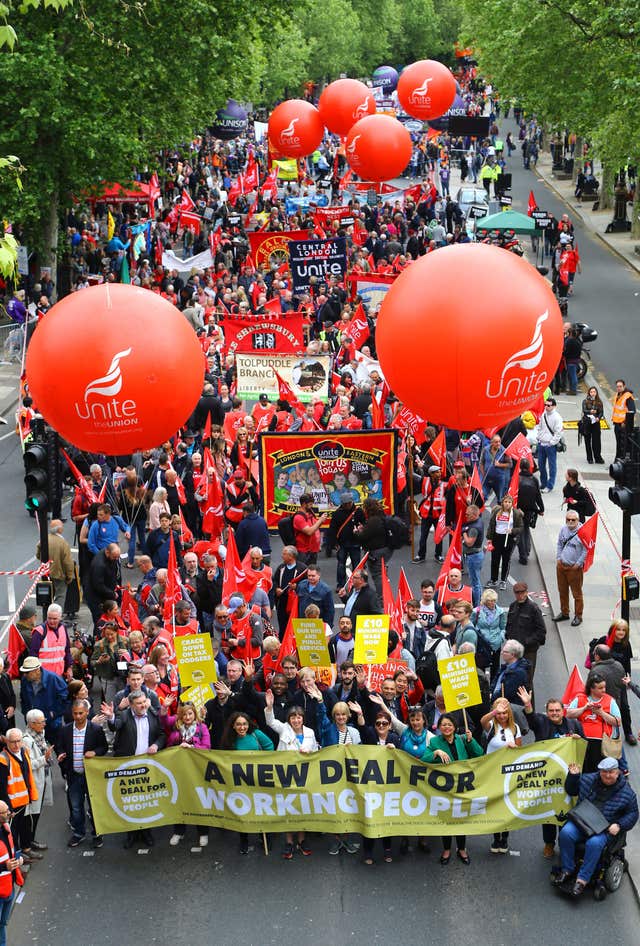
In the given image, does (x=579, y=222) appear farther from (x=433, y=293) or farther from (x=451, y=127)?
(x=433, y=293)

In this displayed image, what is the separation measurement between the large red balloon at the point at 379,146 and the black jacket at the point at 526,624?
21463 mm

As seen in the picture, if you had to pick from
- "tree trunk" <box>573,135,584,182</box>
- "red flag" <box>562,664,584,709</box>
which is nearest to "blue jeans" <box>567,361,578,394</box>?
"red flag" <box>562,664,584,709</box>

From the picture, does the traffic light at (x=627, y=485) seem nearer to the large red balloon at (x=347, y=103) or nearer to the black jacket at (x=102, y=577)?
the black jacket at (x=102, y=577)

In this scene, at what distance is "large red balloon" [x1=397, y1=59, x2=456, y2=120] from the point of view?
42406 millimetres

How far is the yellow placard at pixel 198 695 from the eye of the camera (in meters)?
12.2

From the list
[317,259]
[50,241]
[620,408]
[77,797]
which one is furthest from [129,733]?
[50,241]

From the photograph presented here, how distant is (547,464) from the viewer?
21562 mm


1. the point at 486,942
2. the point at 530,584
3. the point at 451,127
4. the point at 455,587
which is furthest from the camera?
the point at 451,127

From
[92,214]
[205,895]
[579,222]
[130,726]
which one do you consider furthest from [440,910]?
[579,222]

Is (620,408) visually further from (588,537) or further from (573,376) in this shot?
(588,537)

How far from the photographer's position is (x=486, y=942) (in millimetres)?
10328

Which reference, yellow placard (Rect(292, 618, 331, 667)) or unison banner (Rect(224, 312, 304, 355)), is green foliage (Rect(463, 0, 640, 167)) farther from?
yellow placard (Rect(292, 618, 331, 667))

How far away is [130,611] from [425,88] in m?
31.7

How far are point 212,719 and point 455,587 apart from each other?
352 centimetres
